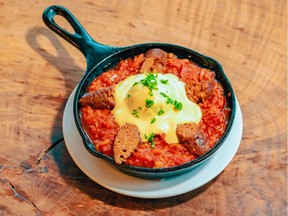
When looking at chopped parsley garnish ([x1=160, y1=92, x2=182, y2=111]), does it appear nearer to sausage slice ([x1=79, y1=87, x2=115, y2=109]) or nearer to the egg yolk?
the egg yolk

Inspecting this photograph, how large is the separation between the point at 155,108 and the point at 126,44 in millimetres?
1266

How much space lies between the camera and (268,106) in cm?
371

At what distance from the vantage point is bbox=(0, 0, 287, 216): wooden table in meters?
3.18

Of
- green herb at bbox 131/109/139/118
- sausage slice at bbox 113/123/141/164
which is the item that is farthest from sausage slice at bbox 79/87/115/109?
sausage slice at bbox 113/123/141/164

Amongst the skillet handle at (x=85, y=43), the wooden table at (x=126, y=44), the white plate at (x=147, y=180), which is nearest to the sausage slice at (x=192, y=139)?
the white plate at (x=147, y=180)

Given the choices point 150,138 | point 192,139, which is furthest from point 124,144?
point 192,139

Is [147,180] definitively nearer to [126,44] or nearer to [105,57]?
[105,57]

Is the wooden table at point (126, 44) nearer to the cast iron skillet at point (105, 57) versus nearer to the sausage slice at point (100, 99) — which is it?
the cast iron skillet at point (105, 57)

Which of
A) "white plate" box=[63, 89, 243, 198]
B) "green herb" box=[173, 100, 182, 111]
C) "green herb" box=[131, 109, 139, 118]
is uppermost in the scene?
"green herb" box=[173, 100, 182, 111]

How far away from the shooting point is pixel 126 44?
4.14 metres

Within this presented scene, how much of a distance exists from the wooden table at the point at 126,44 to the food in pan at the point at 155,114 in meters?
0.44

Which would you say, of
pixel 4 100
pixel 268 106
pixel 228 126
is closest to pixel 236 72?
pixel 268 106

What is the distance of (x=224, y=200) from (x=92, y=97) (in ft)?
3.69

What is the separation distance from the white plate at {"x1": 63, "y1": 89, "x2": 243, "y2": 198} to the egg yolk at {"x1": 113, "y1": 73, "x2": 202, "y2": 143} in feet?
1.05
